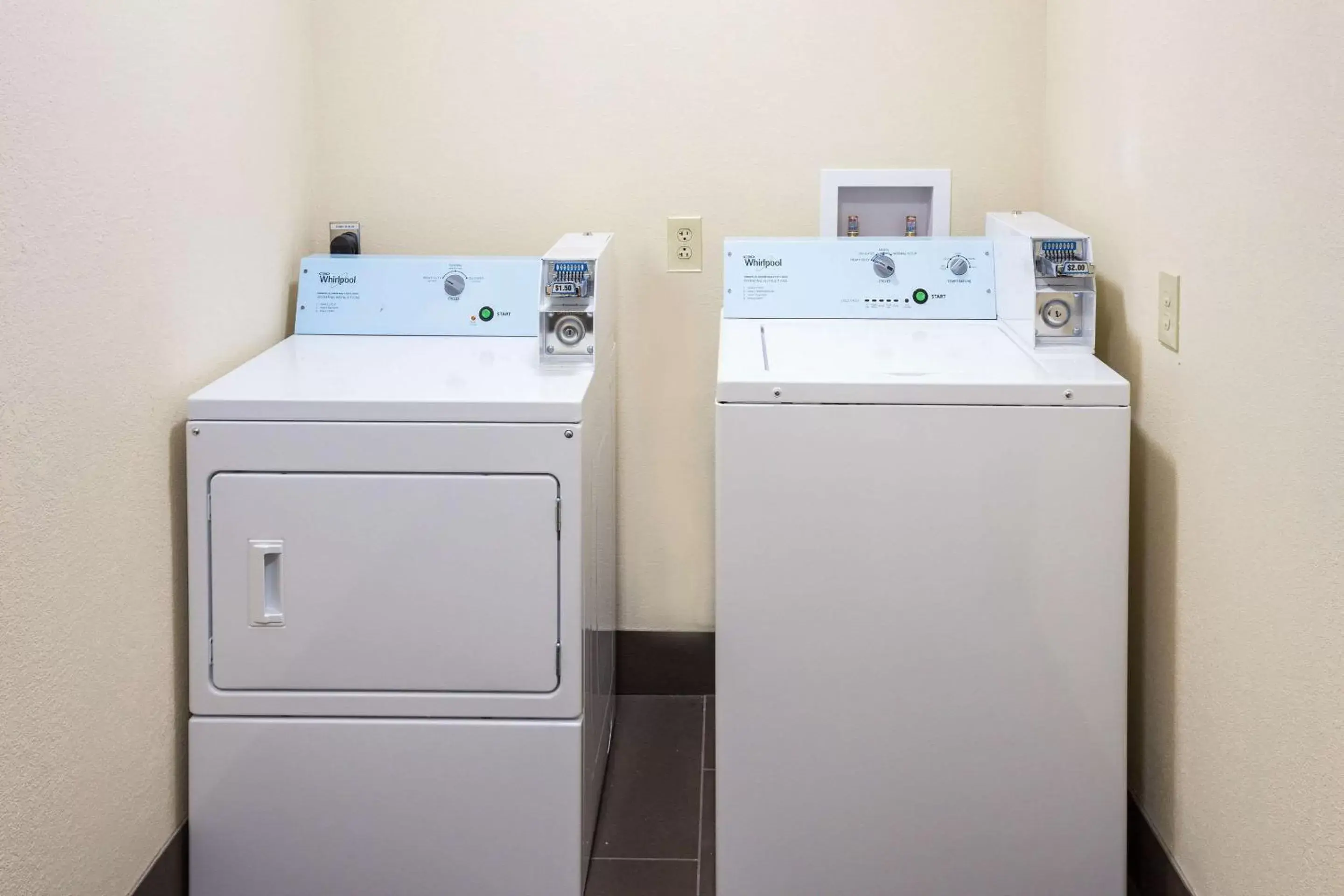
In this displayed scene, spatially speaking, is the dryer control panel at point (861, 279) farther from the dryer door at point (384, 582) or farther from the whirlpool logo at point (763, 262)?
the dryer door at point (384, 582)

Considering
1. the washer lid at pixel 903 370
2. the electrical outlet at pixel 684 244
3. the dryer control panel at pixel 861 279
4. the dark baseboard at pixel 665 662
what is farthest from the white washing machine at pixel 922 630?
the dark baseboard at pixel 665 662

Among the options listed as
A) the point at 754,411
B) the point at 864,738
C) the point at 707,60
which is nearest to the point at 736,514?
the point at 754,411

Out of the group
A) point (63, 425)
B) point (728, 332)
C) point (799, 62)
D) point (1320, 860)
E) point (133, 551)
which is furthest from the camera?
point (799, 62)

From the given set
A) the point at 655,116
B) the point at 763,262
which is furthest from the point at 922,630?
the point at 655,116

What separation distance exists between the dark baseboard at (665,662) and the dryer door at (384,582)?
2.89ft

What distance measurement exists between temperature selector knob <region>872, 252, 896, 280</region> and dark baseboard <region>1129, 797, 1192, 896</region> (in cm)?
102

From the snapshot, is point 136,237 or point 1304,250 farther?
point 136,237

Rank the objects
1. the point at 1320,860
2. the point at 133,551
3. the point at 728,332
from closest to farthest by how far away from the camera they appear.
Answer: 1. the point at 1320,860
2. the point at 133,551
3. the point at 728,332

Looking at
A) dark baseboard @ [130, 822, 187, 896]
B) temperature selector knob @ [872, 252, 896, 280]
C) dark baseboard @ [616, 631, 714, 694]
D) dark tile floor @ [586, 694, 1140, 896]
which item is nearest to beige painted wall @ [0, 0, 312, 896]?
dark baseboard @ [130, 822, 187, 896]

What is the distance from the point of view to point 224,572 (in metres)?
1.97

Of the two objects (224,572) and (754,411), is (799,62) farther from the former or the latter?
(224,572)

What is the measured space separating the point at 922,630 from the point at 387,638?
792 mm

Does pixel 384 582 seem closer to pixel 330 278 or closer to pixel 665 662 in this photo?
pixel 330 278

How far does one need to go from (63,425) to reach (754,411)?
915 mm
